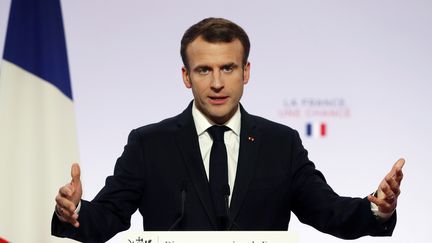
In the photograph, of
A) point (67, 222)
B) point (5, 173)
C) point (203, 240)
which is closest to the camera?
point (203, 240)

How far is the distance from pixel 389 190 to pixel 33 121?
2.27 m

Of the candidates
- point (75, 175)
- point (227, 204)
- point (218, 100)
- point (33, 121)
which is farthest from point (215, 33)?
point (33, 121)

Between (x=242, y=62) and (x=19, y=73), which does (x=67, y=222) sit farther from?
(x=19, y=73)

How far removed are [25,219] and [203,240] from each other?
2122 mm

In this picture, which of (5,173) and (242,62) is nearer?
(242,62)

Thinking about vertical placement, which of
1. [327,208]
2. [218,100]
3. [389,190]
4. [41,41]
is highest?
[41,41]

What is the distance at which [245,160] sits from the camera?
213cm

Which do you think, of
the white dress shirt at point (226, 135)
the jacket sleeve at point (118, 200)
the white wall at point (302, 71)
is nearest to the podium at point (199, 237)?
the jacket sleeve at point (118, 200)

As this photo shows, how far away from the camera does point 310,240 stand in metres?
3.56

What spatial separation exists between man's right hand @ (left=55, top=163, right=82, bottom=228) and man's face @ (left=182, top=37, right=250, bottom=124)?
0.50 metres

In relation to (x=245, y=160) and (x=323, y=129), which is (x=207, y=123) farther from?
(x=323, y=129)

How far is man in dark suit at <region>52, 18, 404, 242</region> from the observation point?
204 cm

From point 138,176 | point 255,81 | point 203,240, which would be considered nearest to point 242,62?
point 138,176

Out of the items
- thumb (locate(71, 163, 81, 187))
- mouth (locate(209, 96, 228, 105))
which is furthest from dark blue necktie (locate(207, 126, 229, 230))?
thumb (locate(71, 163, 81, 187))
